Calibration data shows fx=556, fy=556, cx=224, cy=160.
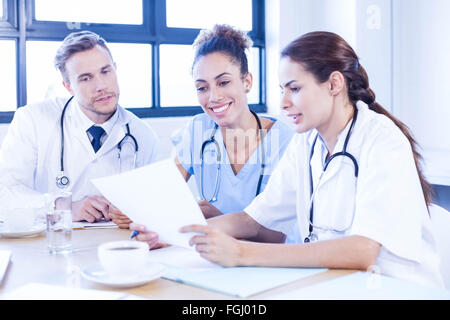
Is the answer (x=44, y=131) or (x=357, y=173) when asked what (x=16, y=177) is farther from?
(x=357, y=173)

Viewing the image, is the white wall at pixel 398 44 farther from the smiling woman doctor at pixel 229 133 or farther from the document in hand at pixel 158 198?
the document in hand at pixel 158 198

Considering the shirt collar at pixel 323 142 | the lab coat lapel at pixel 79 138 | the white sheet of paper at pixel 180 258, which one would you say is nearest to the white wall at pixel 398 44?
the lab coat lapel at pixel 79 138

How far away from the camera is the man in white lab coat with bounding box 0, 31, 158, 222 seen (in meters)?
2.13

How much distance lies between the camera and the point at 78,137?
215 cm

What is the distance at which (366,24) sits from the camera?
123 inches

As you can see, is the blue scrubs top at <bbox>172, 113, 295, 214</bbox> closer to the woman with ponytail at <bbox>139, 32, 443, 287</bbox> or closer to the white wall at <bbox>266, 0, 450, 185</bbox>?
the woman with ponytail at <bbox>139, 32, 443, 287</bbox>

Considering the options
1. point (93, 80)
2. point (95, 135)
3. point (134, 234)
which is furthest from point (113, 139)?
point (134, 234)

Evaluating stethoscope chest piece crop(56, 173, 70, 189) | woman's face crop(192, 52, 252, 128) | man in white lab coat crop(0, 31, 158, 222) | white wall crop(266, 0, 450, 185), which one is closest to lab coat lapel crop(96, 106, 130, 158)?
man in white lab coat crop(0, 31, 158, 222)

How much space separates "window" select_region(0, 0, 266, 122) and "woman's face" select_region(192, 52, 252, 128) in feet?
3.62

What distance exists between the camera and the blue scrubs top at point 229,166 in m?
1.90

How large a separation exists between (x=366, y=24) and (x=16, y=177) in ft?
6.77

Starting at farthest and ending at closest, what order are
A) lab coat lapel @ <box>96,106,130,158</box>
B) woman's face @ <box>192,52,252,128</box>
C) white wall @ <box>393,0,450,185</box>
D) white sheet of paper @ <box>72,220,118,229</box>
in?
white wall @ <box>393,0,450,185</box>
lab coat lapel @ <box>96,106,130,158</box>
woman's face @ <box>192,52,252,128</box>
white sheet of paper @ <box>72,220,118,229</box>

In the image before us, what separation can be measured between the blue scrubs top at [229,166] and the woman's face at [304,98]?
18.5 inches

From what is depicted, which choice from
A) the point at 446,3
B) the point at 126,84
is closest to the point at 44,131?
the point at 126,84
